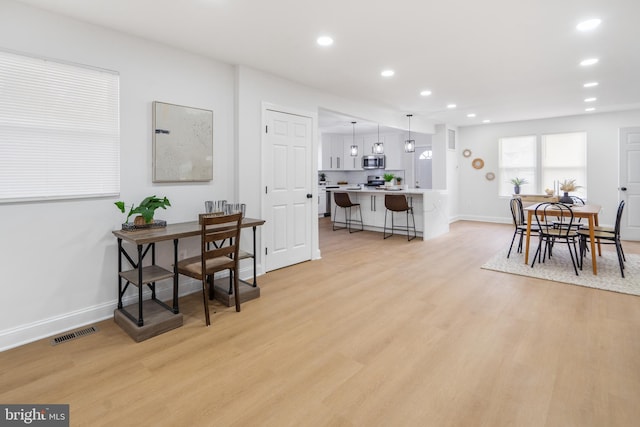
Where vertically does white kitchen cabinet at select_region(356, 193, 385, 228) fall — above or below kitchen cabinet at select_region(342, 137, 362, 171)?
below

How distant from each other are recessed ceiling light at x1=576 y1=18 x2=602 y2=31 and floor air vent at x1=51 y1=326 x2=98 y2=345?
193 inches

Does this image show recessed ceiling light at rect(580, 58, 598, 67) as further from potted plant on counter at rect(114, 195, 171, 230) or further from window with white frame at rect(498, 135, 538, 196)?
potted plant on counter at rect(114, 195, 171, 230)

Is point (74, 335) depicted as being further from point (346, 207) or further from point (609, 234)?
point (609, 234)

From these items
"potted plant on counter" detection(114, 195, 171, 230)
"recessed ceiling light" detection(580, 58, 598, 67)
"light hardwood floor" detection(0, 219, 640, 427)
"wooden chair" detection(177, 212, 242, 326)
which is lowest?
"light hardwood floor" detection(0, 219, 640, 427)

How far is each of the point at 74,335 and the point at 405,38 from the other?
3882 millimetres

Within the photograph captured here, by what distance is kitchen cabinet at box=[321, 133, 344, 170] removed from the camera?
10.4 meters

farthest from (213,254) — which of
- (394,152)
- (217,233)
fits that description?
(394,152)

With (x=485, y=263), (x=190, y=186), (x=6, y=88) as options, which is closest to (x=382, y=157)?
(x=485, y=263)

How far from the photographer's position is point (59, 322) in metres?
2.71

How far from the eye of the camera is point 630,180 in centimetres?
618

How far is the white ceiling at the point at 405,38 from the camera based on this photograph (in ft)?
8.57

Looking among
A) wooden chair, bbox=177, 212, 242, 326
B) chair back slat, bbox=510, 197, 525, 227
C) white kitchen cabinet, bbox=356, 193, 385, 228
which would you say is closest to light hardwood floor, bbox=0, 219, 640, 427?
wooden chair, bbox=177, 212, 242, 326

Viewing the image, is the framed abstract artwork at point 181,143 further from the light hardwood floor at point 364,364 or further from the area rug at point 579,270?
the area rug at point 579,270

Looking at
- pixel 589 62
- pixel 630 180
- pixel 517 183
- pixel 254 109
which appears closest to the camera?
pixel 589 62
